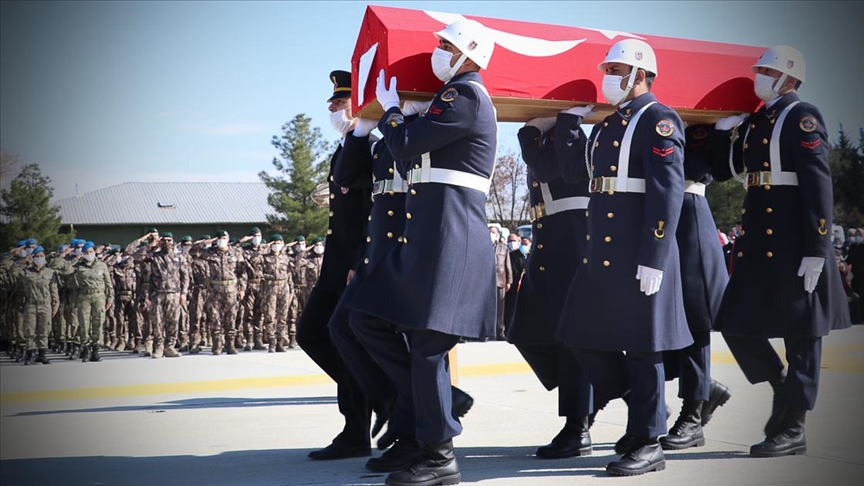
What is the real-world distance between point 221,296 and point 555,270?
10681 mm

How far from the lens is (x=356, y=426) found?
558 cm

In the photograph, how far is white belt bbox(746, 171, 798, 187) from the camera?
5.15 m

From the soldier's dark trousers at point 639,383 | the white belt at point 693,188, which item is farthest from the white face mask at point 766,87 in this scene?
the soldier's dark trousers at point 639,383

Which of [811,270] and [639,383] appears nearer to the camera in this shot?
[639,383]

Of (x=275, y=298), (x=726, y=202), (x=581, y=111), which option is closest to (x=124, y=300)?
(x=275, y=298)

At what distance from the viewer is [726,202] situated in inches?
1622

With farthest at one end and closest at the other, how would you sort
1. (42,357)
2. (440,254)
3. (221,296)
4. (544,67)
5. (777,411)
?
(221,296)
(42,357)
(544,67)
(777,411)
(440,254)

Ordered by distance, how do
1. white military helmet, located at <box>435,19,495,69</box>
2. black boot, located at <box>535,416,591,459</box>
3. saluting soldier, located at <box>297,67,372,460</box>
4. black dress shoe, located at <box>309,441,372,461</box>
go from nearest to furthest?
1. white military helmet, located at <box>435,19,495,69</box>
2. black boot, located at <box>535,416,591,459</box>
3. black dress shoe, located at <box>309,441,372,461</box>
4. saluting soldier, located at <box>297,67,372,460</box>

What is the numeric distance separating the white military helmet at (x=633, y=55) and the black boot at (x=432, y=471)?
221 cm

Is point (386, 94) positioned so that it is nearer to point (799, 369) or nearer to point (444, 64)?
point (444, 64)

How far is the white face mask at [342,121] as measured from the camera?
5941mm

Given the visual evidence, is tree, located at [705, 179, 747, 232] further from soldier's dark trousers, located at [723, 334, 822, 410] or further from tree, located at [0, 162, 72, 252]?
soldier's dark trousers, located at [723, 334, 822, 410]

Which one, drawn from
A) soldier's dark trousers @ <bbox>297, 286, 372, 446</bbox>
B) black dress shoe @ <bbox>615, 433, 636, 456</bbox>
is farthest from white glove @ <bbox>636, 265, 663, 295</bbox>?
soldier's dark trousers @ <bbox>297, 286, 372, 446</bbox>

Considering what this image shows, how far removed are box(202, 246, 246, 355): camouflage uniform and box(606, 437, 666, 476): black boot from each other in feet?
36.5
